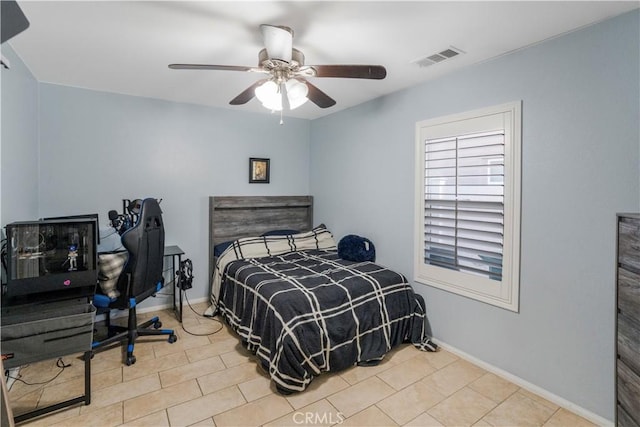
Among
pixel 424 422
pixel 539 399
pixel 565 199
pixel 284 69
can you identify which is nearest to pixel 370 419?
pixel 424 422

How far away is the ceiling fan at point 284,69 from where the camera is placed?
1751mm

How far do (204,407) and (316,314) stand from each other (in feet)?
3.01

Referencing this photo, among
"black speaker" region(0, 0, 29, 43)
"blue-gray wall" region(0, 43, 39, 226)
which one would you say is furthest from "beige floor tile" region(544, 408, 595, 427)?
"blue-gray wall" region(0, 43, 39, 226)

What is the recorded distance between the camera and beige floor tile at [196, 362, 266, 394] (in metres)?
2.24

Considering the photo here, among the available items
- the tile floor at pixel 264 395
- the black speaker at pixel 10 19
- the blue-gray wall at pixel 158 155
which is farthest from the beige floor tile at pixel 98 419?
the black speaker at pixel 10 19

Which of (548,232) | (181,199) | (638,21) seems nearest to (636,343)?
(548,232)

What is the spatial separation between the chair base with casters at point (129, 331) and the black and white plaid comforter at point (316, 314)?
62cm

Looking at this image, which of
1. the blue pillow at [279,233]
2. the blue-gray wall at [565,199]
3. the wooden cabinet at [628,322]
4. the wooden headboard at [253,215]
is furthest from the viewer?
the blue pillow at [279,233]

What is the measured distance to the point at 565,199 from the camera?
2.04m

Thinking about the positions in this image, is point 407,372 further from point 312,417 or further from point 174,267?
point 174,267

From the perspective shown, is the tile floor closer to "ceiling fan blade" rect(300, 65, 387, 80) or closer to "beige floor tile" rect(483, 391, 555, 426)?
"beige floor tile" rect(483, 391, 555, 426)

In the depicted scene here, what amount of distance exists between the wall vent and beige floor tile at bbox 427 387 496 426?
2.40 meters

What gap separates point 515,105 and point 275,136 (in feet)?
9.37

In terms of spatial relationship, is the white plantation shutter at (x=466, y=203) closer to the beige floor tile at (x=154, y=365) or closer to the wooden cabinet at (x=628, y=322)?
the wooden cabinet at (x=628, y=322)
